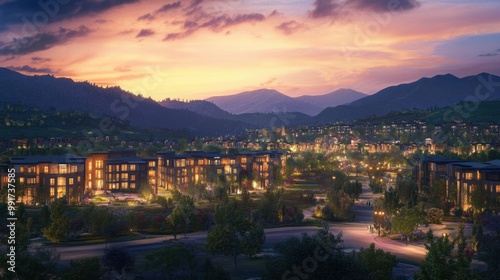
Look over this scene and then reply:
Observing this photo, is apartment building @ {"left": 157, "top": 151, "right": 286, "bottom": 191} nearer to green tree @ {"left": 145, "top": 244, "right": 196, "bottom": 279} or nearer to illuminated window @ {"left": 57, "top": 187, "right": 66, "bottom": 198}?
illuminated window @ {"left": 57, "top": 187, "right": 66, "bottom": 198}

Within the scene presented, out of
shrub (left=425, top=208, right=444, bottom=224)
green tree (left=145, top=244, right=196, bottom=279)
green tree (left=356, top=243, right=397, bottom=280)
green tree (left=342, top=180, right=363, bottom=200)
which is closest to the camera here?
green tree (left=145, top=244, right=196, bottom=279)

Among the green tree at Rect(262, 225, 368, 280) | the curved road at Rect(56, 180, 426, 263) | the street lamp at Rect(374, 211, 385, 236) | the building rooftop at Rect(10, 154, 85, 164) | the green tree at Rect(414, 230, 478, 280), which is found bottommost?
the curved road at Rect(56, 180, 426, 263)

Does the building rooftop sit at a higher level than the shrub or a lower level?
higher

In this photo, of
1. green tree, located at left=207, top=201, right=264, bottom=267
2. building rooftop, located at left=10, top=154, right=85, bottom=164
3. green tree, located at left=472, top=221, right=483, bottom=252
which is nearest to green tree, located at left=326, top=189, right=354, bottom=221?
green tree, located at left=472, top=221, right=483, bottom=252

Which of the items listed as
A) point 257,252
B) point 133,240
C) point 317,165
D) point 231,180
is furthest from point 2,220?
point 317,165

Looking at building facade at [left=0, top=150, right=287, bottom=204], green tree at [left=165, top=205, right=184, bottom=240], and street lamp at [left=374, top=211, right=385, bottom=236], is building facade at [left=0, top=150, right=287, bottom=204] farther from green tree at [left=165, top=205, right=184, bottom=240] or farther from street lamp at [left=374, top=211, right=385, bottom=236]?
street lamp at [left=374, top=211, right=385, bottom=236]

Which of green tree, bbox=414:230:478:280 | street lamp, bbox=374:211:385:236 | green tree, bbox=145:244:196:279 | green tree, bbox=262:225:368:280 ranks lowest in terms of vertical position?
street lamp, bbox=374:211:385:236

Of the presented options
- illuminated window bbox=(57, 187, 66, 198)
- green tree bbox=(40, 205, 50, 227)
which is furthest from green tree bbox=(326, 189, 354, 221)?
illuminated window bbox=(57, 187, 66, 198)

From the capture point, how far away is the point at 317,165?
410ft

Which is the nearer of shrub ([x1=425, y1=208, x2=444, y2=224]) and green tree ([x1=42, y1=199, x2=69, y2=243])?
green tree ([x1=42, y1=199, x2=69, y2=243])

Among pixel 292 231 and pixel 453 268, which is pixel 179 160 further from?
pixel 453 268

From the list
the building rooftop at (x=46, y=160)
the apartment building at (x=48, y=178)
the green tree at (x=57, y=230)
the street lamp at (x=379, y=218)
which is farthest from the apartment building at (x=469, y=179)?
the building rooftop at (x=46, y=160)

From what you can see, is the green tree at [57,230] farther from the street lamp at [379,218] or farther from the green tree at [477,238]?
the green tree at [477,238]

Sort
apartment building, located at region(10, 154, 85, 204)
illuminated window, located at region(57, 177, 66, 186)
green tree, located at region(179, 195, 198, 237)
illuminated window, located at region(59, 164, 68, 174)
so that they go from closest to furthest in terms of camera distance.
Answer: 1. green tree, located at region(179, 195, 198, 237)
2. apartment building, located at region(10, 154, 85, 204)
3. illuminated window, located at region(57, 177, 66, 186)
4. illuminated window, located at region(59, 164, 68, 174)
